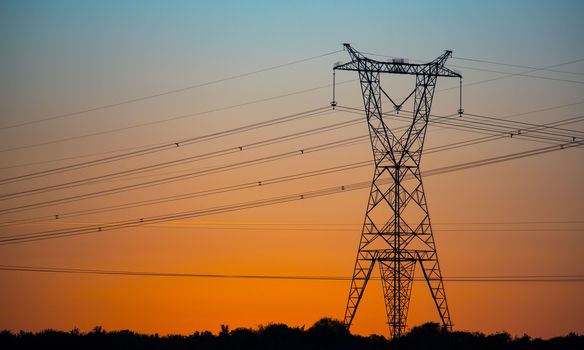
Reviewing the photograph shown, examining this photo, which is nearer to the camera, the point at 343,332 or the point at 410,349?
the point at 410,349

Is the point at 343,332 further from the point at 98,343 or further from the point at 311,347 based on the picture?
the point at 98,343

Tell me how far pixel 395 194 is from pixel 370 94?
22.7 feet

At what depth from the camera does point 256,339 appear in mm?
81000

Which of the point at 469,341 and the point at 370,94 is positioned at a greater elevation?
the point at 370,94

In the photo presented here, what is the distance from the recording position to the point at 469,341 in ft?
266

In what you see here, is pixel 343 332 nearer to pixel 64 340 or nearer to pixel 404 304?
pixel 404 304

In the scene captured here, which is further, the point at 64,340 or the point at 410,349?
the point at 64,340

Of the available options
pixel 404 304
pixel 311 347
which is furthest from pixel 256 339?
pixel 404 304

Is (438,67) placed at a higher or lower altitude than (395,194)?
higher

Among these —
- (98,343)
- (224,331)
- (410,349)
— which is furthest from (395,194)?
(98,343)

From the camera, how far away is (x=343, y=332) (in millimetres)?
83188

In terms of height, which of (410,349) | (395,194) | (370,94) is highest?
(370,94)

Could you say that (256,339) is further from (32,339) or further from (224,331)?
(32,339)

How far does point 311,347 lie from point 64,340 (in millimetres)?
17050
